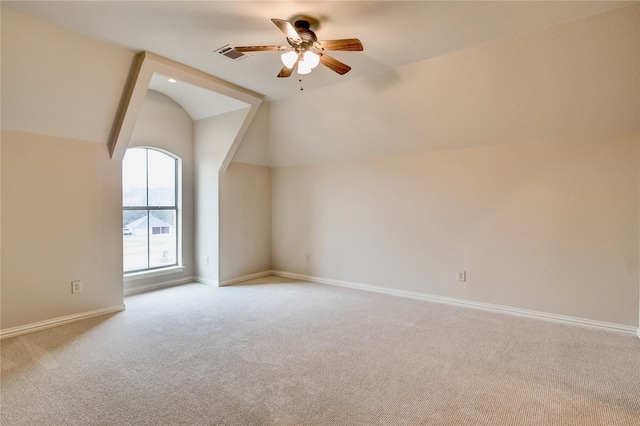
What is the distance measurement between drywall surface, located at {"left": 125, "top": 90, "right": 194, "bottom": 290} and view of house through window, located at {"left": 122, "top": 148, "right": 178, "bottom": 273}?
132 millimetres

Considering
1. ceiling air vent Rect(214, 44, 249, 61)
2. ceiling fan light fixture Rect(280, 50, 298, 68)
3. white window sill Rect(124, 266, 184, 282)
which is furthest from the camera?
white window sill Rect(124, 266, 184, 282)

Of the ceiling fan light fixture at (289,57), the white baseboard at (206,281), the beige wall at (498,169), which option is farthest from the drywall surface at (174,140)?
the ceiling fan light fixture at (289,57)

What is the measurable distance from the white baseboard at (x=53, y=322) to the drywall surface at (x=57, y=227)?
0.13 ft

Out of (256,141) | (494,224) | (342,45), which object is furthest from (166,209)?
(494,224)

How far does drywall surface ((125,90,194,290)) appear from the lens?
4.57m

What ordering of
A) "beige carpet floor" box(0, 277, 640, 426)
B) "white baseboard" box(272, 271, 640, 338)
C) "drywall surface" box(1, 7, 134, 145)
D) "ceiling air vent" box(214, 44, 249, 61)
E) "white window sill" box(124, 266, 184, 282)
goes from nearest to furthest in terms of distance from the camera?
"beige carpet floor" box(0, 277, 640, 426), "drywall surface" box(1, 7, 134, 145), "ceiling air vent" box(214, 44, 249, 61), "white baseboard" box(272, 271, 640, 338), "white window sill" box(124, 266, 184, 282)

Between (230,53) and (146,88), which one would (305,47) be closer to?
(230,53)

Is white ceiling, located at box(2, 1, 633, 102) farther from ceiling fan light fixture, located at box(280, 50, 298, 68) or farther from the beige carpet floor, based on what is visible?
the beige carpet floor

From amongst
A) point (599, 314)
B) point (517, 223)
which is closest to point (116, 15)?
point (517, 223)

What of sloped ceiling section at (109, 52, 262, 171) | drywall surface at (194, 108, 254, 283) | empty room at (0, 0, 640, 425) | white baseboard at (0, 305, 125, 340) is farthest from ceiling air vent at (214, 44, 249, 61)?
white baseboard at (0, 305, 125, 340)

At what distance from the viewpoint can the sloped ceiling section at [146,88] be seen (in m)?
3.34

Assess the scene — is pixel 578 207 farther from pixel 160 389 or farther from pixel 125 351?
pixel 125 351

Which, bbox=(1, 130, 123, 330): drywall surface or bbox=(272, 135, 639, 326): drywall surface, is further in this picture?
bbox=(272, 135, 639, 326): drywall surface

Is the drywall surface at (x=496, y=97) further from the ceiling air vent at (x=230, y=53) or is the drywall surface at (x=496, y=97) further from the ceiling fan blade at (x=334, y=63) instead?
the ceiling air vent at (x=230, y=53)
